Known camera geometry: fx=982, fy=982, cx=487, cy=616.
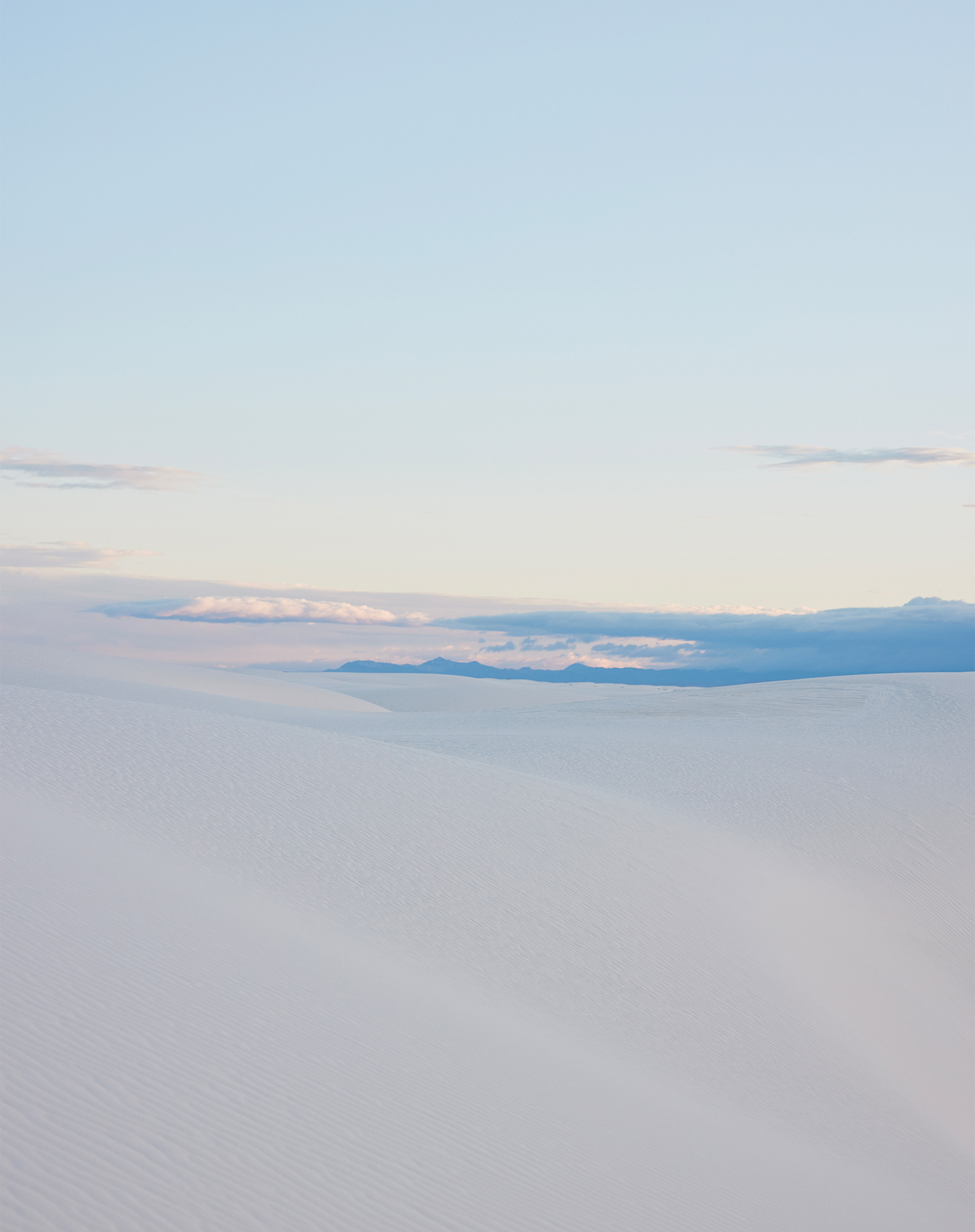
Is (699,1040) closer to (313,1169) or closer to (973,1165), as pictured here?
(973,1165)

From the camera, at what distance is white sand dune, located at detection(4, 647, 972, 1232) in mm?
4422

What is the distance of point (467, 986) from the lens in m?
7.87

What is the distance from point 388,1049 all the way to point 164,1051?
1.47 meters

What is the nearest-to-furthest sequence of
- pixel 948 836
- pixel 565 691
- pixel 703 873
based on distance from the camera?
pixel 703 873 < pixel 948 836 < pixel 565 691

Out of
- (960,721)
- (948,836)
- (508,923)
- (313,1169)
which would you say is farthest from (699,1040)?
(960,721)

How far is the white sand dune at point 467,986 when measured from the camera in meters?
4.42

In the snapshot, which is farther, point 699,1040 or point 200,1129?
point 699,1040

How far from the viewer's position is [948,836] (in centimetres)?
1623

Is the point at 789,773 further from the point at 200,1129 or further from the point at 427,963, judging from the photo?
the point at 200,1129

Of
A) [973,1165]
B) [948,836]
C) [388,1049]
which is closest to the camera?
[388,1049]

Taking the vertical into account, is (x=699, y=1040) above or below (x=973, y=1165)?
above

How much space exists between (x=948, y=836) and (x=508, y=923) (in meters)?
9.90

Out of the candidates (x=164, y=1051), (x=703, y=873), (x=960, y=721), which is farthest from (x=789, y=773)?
(x=164, y=1051)

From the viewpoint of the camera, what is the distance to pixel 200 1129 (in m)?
4.30
